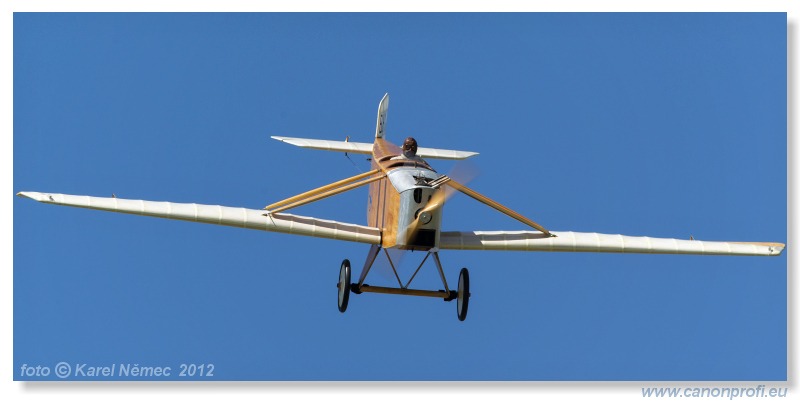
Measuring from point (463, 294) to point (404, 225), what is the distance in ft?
7.58

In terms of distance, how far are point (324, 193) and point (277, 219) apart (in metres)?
0.96

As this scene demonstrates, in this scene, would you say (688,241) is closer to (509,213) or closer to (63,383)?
(509,213)

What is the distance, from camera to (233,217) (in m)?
32.4

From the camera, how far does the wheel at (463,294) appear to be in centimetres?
3284

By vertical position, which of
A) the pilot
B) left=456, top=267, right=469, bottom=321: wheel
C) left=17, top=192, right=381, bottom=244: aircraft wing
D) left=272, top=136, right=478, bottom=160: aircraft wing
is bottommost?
left=456, top=267, right=469, bottom=321: wheel

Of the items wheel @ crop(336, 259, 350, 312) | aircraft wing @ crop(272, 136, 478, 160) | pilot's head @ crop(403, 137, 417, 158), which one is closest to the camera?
pilot's head @ crop(403, 137, 417, 158)

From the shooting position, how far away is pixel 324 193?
1288 inches

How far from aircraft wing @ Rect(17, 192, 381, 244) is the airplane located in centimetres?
2

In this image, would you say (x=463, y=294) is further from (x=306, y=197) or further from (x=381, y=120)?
(x=381, y=120)

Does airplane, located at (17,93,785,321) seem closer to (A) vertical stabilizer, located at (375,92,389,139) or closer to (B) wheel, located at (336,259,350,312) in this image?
(B) wheel, located at (336,259,350,312)

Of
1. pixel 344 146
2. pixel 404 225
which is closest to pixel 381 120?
pixel 344 146

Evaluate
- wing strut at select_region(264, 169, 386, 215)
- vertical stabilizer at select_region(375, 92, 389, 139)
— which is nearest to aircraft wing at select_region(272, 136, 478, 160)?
vertical stabilizer at select_region(375, 92, 389, 139)

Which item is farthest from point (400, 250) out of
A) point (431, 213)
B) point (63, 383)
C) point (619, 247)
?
point (63, 383)

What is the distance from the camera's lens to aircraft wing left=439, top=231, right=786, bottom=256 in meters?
32.9
